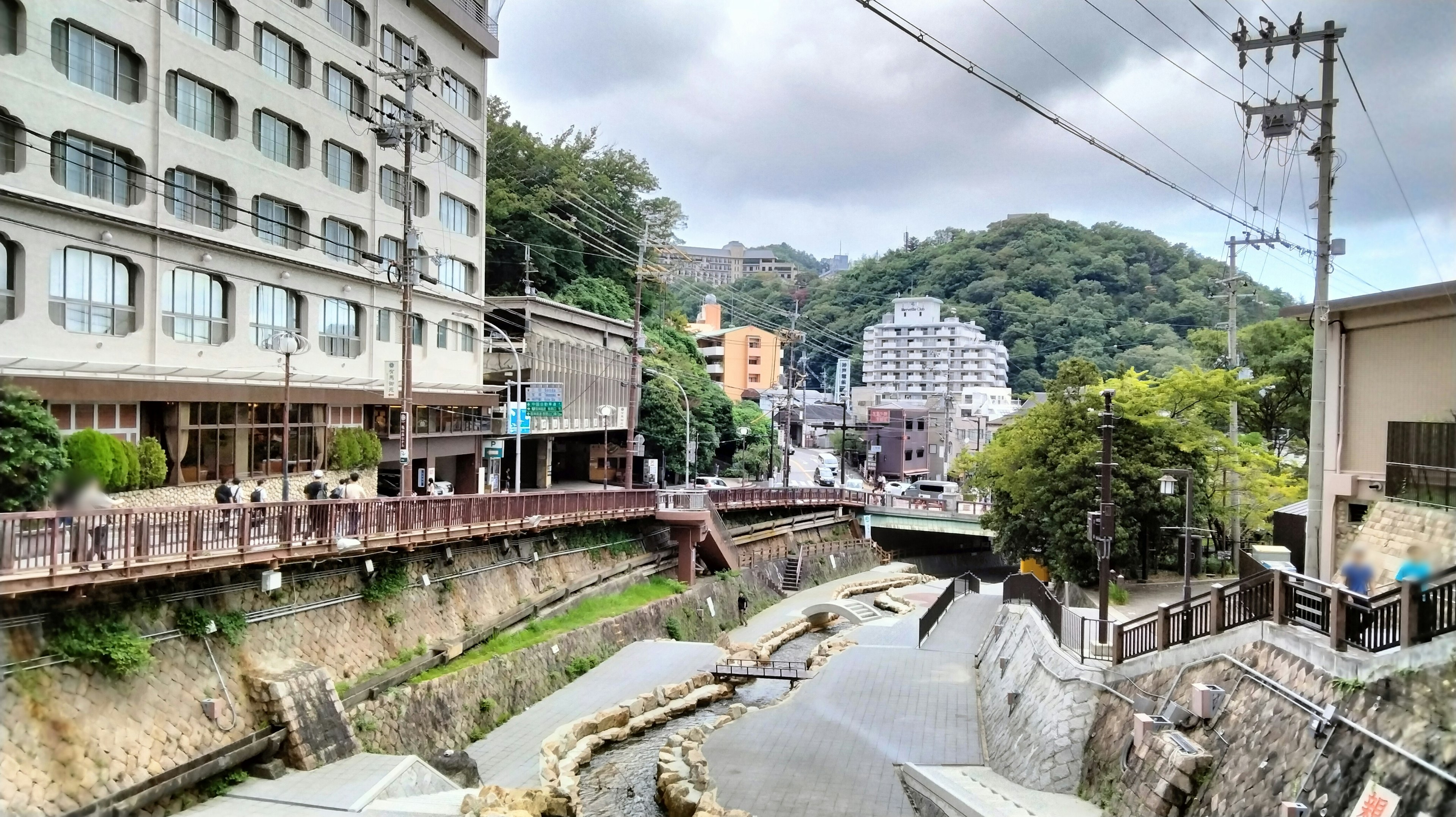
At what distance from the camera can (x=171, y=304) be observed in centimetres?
1100

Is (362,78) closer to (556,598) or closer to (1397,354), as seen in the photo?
(556,598)

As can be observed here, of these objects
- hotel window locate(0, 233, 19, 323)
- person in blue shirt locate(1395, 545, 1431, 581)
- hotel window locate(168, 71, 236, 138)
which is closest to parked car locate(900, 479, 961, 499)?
person in blue shirt locate(1395, 545, 1431, 581)

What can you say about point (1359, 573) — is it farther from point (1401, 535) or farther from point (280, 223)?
point (280, 223)

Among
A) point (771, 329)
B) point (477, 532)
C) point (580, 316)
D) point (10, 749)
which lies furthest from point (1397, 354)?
point (771, 329)

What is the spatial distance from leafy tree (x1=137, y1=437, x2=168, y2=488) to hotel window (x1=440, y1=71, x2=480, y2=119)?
43.3 ft

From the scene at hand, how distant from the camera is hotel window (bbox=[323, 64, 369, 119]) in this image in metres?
15.1

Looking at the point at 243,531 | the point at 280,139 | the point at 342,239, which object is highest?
the point at 280,139

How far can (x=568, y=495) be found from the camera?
20.7 m

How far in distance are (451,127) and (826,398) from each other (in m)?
52.0

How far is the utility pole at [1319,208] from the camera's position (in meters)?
11.3

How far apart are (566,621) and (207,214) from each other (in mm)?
10719

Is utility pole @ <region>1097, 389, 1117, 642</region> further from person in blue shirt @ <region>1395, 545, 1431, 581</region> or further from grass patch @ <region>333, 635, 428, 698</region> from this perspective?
grass patch @ <region>333, 635, 428, 698</region>

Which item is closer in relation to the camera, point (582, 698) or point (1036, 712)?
point (1036, 712)

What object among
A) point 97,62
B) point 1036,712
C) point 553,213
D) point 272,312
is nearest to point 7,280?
point 97,62
